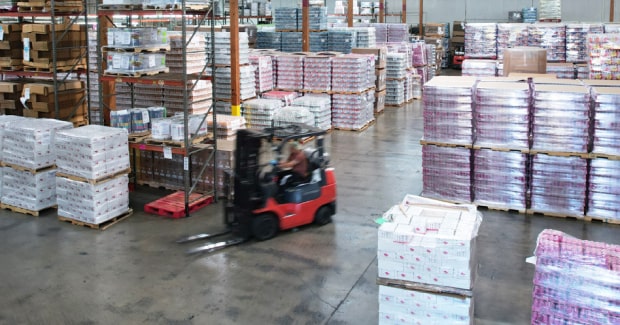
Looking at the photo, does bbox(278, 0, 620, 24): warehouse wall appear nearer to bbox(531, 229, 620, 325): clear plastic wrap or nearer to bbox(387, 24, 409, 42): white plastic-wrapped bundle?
bbox(387, 24, 409, 42): white plastic-wrapped bundle

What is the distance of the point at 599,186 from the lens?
9.20m

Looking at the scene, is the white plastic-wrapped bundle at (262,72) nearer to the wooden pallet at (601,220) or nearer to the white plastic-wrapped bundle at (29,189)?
the white plastic-wrapped bundle at (29,189)

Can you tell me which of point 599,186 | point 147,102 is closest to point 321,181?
point 599,186

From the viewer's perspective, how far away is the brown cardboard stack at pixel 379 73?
18.6m

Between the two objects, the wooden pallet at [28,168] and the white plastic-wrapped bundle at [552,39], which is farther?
the white plastic-wrapped bundle at [552,39]

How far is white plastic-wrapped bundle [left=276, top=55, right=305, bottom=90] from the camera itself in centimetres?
1688

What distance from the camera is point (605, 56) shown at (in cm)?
1180

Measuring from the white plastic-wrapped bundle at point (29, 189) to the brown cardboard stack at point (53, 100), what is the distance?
1693 millimetres

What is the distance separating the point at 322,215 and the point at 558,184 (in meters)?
3.72

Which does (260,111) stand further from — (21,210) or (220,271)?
(220,271)

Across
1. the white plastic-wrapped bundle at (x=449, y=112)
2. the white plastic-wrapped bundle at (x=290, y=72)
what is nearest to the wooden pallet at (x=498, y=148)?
the white plastic-wrapped bundle at (x=449, y=112)

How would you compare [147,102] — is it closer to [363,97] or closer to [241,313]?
[363,97]

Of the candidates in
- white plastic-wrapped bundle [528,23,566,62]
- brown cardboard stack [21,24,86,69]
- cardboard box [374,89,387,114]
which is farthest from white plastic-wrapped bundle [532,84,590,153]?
cardboard box [374,89,387,114]

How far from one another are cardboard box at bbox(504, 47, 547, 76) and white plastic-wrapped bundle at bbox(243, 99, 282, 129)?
548 cm
